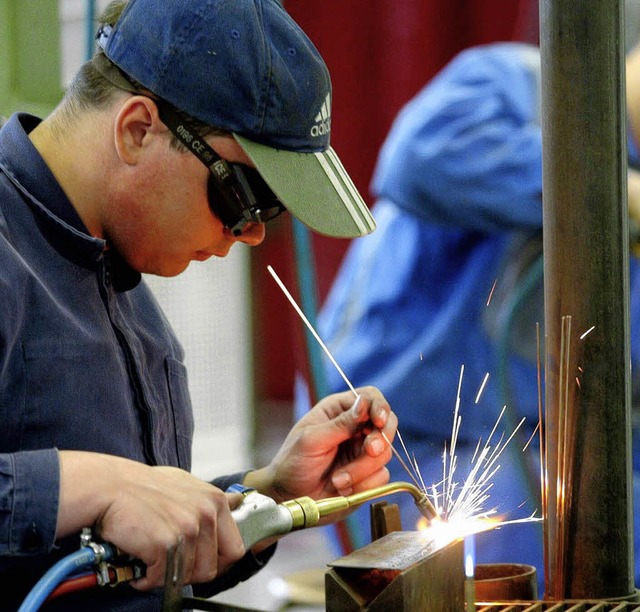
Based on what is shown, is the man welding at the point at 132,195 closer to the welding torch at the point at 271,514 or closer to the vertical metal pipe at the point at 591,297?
the welding torch at the point at 271,514

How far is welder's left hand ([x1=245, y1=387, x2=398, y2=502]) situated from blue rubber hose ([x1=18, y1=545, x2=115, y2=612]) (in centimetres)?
58

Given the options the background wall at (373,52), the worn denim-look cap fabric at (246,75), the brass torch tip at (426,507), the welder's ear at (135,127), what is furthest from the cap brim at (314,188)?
the background wall at (373,52)

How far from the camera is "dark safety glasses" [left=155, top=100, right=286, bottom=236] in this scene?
4.05 ft

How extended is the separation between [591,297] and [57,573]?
0.73 m

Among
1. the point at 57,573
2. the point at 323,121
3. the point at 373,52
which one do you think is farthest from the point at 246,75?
the point at 373,52

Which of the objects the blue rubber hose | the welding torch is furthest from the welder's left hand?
the blue rubber hose

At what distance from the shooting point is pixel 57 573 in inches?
35.8

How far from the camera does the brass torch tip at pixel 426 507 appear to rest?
4.38ft

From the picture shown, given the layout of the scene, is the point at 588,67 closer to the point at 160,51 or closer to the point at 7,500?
the point at 160,51

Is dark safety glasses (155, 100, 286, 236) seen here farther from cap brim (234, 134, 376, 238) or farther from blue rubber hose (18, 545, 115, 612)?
blue rubber hose (18, 545, 115, 612)

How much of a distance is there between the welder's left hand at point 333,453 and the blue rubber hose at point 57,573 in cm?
58

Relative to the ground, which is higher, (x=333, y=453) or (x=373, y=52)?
(x=373, y=52)

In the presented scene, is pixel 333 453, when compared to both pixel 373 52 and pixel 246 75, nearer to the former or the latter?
pixel 246 75

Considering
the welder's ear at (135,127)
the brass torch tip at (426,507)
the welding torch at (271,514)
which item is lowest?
the brass torch tip at (426,507)
